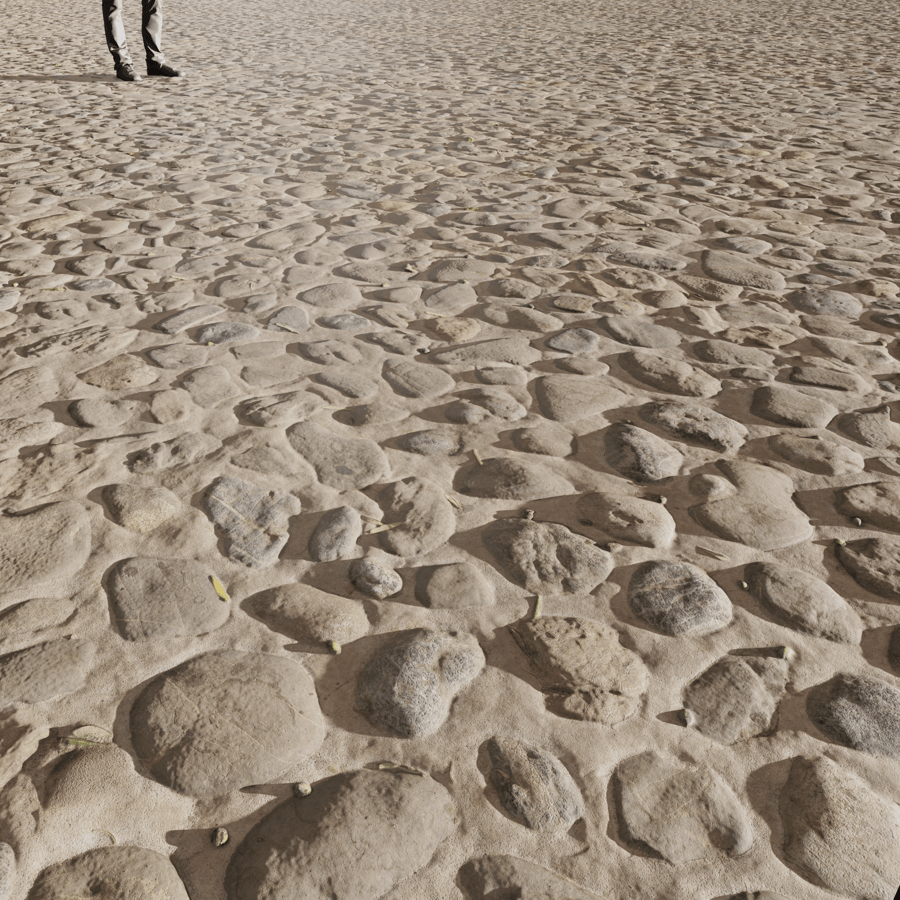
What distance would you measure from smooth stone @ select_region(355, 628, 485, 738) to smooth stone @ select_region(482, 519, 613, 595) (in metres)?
0.21

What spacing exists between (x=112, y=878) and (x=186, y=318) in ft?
6.22

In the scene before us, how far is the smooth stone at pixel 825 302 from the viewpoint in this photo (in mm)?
2604

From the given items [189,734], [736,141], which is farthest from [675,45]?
[189,734]

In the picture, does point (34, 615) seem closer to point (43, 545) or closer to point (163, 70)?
point (43, 545)

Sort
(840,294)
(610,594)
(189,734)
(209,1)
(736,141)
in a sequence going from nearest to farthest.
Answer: (189,734) → (610,594) → (840,294) → (736,141) → (209,1)

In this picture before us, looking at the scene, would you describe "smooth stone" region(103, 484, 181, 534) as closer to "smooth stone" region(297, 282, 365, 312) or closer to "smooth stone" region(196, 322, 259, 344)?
"smooth stone" region(196, 322, 259, 344)

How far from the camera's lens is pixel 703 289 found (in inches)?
110

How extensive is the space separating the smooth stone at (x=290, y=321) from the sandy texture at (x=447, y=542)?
→ 0.02m

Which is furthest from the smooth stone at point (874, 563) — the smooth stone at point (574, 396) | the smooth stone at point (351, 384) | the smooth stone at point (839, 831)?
the smooth stone at point (351, 384)

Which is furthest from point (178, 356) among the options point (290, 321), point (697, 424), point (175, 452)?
point (697, 424)

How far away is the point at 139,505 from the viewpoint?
1626 mm

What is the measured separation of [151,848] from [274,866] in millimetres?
187

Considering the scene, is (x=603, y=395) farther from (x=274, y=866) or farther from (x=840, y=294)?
(x=274, y=866)

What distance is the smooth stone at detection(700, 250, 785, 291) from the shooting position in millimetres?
2842
